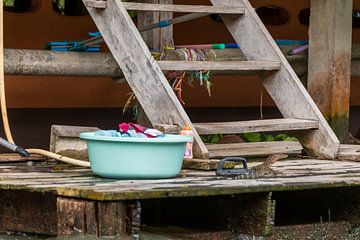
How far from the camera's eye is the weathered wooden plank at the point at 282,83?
7.56m

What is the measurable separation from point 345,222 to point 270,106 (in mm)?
5739

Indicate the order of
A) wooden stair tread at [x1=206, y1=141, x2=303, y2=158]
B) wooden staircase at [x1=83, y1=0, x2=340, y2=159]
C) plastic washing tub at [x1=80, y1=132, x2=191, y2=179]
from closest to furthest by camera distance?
plastic washing tub at [x1=80, y1=132, x2=191, y2=179] < wooden staircase at [x1=83, y1=0, x2=340, y2=159] < wooden stair tread at [x1=206, y1=141, x2=303, y2=158]

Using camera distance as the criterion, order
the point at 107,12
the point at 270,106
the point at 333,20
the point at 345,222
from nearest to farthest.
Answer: the point at 345,222, the point at 107,12, the point at 333,20, the point at 270,106

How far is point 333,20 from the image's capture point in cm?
884

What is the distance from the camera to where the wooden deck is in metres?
5.60

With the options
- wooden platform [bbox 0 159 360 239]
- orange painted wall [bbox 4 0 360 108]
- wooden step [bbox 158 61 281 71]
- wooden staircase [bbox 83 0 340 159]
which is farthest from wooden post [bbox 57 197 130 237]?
orange painted wall [bbox 4 0 360 108]

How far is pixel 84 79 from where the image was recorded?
10953 mm

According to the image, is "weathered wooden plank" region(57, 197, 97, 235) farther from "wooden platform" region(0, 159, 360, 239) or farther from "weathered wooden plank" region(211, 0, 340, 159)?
"weathered wooden plank" region(211, 0, 340, 159)

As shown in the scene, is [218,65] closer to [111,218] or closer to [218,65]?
[218,65]

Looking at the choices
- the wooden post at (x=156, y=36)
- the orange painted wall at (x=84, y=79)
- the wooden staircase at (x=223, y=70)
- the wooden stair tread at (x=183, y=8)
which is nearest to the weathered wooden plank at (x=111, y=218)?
the wooden staircase at (x=223, y=70)

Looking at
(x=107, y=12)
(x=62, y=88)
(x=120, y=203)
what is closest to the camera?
(x=120, y=203)

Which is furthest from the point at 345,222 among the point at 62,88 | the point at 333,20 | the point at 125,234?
the point at 62,88

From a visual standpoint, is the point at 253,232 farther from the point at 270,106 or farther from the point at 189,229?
the point at 270,106

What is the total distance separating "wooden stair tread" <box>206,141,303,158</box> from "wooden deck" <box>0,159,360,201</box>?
19.0 inches
